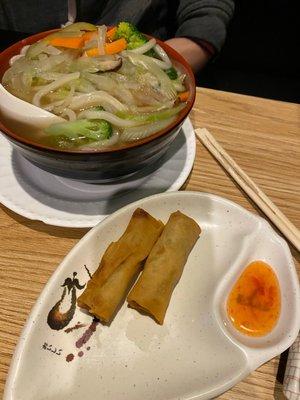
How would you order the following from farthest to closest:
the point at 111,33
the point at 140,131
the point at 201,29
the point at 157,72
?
1. the point at 201,29
2. the point at 111,33
3. the point at 157,72
4. the point at 140,131

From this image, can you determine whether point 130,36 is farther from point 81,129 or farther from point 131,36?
point 81,129

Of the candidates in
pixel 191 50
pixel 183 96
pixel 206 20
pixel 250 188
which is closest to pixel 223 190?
pixel 250 188

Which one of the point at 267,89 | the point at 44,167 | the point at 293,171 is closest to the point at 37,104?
the point at 44,167

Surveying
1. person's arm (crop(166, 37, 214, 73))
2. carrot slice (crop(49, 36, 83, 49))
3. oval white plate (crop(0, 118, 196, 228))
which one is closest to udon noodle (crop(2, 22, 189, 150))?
carrot slice (crop(49, 36, 83, 49))

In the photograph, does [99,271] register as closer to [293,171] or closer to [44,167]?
[44,167]

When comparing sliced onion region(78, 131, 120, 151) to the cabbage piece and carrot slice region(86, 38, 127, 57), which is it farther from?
carrot slice region(86, 38, 127, 57)

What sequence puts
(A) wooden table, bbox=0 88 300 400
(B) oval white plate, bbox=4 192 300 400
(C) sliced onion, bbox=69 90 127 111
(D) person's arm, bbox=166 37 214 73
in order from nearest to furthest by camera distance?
(B) oval white plate, bbox=4 192 300 400 < (A) wooden table, bbox=0 88 300 400 < (C) sliced onion, bbox=69 90 127 111 < (D) person's arm, bbox=166 37 214 73
